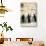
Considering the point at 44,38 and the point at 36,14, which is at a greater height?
the point at 36,14

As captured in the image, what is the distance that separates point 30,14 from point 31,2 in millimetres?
322

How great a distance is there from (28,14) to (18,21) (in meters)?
0.33

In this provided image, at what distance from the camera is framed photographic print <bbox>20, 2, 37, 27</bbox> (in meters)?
3.34

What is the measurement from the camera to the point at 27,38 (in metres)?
3.36

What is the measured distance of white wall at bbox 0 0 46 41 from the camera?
3.33m

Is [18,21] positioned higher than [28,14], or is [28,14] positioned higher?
[28,14]

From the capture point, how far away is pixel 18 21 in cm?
334

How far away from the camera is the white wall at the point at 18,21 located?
333 cm

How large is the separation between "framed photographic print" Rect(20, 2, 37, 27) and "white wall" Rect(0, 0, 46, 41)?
0.27 ft

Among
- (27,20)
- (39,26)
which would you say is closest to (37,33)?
(39,26)

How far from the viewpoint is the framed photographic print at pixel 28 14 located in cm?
334

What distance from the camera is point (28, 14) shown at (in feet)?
11.0

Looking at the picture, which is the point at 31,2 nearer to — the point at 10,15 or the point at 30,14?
the point at 30,14

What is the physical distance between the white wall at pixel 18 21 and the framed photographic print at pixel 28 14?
0.27 ft
